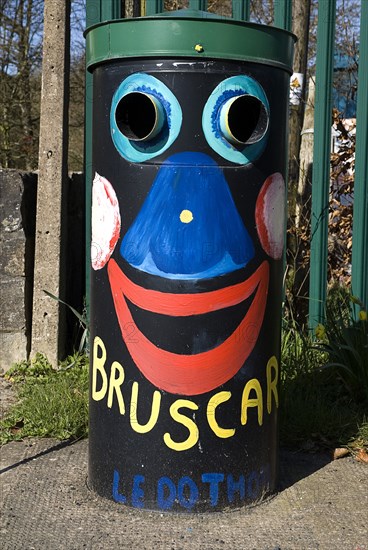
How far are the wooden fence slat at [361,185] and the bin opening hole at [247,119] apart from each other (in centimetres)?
195

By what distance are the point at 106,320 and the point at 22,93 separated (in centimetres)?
1074

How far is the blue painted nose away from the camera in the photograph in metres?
3.12

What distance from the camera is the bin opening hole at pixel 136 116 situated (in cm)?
319

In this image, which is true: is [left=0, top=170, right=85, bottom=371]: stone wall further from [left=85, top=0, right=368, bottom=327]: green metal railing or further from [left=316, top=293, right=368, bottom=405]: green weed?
[left=316, top=293, right=368, bottom=405]: green weed

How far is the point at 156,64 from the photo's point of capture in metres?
3.11

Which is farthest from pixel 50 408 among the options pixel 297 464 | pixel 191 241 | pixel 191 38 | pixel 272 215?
pixel 191 38

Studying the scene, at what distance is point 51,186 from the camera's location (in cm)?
525

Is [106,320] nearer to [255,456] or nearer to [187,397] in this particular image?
[187,397]

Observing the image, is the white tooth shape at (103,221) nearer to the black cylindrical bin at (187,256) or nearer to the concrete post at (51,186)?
the black cylindrical bin at (187,256)

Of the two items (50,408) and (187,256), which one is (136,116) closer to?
(187,256)

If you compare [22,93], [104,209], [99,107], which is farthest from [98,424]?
[22,93]

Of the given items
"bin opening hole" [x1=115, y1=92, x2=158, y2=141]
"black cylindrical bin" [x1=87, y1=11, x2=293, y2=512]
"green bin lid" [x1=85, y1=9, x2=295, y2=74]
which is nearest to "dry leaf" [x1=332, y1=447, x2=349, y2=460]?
"black cylindrical bin" [x1=87, y1=11, x2=293, y2=512]

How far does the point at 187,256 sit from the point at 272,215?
1.40 ft

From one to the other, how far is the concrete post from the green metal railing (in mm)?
197
